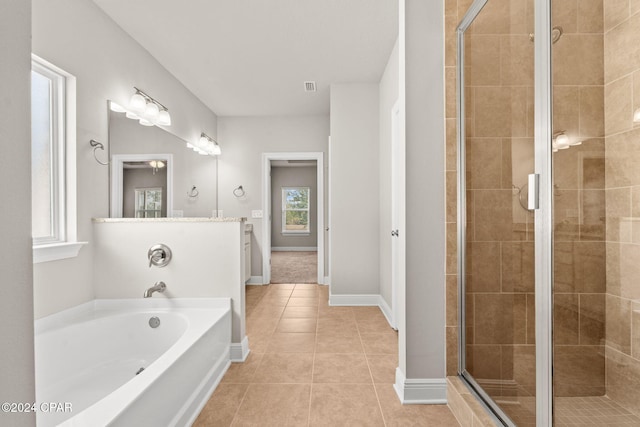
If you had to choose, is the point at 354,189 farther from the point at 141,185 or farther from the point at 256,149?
the point at 141,185

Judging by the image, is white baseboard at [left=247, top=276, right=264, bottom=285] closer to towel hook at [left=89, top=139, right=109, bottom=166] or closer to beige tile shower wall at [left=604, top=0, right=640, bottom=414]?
towel hook at [left=89, top=139, right=109, bottom=166]

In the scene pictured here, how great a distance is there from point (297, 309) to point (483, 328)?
2.34m

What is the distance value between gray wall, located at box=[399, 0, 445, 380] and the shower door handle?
57 centimetres

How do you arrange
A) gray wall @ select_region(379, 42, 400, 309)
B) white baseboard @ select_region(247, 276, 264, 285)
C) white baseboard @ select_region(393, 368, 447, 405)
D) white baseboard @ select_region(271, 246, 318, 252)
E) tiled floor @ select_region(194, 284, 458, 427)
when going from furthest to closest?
white baseboard @ select_region(271, 246, 318, 252) < white baseboard @ select_region(247, 276, 264, 285) < gray wall @ select_region(379, 42, 400, 309) < white baseboard @ select_region(393, 368, 447, 405) < tiled floor @ select_region(194, 284, 458, 427)

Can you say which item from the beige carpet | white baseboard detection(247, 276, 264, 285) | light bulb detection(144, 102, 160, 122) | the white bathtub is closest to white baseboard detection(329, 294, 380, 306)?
the beige carpet

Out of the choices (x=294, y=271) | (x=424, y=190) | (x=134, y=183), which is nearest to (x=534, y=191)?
(x=424, y=190)

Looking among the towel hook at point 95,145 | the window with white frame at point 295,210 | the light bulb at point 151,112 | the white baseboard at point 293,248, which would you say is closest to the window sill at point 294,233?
the window with white frame at point 295,210

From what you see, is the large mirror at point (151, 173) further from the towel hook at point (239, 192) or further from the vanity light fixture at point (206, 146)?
the towel hook at point (239, 192)

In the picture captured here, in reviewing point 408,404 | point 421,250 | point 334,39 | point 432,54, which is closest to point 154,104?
point 334,39

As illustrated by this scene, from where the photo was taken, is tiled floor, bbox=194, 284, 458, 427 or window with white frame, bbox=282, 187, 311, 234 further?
window with white frame, bbox=282, 187, 311, 234

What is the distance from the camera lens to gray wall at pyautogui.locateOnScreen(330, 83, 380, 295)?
12.6ft

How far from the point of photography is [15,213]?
0.47m

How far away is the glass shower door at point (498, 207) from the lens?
1.34m

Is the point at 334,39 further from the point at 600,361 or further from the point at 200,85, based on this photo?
the point at 600,361
